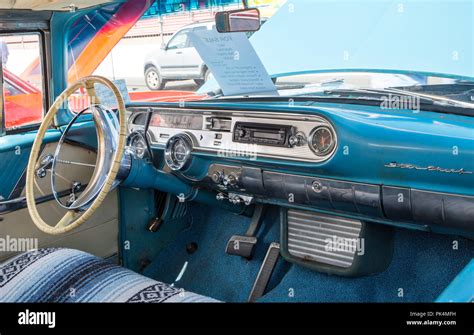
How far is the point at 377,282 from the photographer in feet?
9.43

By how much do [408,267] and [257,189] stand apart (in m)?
0.77

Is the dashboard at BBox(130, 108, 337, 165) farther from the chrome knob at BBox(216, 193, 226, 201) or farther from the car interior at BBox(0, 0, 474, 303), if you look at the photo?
the chrome knob at BBox(216, 193, 226, 201)

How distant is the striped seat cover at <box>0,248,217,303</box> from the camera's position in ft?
7.52

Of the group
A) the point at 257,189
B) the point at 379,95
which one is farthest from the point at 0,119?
the point at 379,95

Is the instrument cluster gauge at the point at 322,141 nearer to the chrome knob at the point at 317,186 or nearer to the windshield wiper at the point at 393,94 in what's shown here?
the chrome knob at the point at 317,186

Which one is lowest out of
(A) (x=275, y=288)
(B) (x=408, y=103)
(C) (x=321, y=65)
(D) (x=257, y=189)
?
(A) (x=275, y=288)

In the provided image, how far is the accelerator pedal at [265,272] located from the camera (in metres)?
3.20

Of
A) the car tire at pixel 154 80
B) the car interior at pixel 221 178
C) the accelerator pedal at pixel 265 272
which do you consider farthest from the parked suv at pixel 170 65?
the accelerator pedal at pixel 265 272

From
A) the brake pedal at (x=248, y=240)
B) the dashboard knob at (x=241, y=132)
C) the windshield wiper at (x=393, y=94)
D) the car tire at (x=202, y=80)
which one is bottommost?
the brake pedal at (x=248, y=240)

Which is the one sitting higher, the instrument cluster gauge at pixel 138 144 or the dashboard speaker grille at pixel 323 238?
the instrument cluster gauge at pixel 138 144

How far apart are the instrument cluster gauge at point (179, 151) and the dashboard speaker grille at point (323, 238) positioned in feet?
1.83

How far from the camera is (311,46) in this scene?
3141 mm

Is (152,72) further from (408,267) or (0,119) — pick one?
(408,267)

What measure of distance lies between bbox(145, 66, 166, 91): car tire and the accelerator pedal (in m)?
1.30
